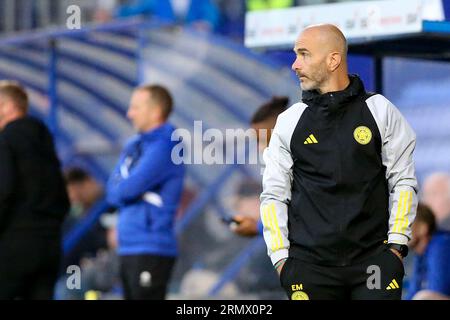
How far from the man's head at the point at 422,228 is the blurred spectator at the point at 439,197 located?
1.37m

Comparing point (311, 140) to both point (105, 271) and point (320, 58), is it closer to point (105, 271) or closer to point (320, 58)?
point (320, 58)

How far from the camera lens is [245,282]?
10.0 m

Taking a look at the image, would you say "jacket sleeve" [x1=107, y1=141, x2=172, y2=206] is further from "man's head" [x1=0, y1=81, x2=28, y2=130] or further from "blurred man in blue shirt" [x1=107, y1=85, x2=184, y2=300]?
"man's head" [x1=0, y1=81, x2=28, y2=130]

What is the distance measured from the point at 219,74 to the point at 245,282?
2.06m

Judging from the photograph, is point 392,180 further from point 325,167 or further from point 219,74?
point 219,74

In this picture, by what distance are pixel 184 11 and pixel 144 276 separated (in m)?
4.53

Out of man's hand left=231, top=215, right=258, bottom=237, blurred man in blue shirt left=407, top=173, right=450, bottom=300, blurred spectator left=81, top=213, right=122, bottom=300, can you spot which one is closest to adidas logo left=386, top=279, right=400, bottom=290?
man's hand left=231, top=215, right=258, bottom=237

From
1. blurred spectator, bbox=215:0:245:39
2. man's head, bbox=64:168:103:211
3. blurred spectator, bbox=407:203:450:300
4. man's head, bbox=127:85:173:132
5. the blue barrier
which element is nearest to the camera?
blurred spectator, bbox=407:203:450:300

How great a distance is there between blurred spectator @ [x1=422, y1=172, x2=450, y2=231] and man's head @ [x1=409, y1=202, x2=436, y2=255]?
1368 millimetres

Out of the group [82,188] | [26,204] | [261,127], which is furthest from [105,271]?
[261,127]

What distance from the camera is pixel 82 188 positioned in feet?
37.0

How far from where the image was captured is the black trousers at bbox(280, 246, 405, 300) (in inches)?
204

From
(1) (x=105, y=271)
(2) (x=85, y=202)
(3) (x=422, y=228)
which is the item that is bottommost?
(1) (x=105, y=271)

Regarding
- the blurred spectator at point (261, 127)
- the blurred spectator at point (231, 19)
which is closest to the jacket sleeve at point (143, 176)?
the blurred spectator at point (261, 127)
